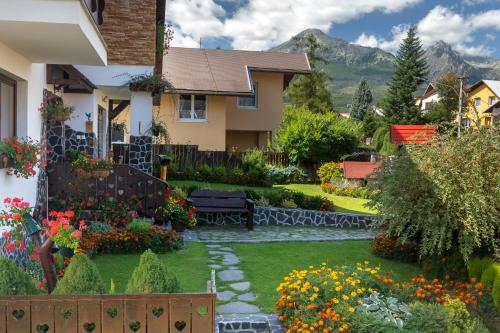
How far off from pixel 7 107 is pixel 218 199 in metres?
7.34

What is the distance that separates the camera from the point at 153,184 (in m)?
12.4

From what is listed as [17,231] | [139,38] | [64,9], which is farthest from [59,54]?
[139,38]

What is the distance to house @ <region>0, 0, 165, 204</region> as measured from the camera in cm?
593

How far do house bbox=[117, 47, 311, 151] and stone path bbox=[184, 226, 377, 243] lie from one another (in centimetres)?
1231

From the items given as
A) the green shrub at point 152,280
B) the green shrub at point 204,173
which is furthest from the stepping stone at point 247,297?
the green shrub at point 204,173

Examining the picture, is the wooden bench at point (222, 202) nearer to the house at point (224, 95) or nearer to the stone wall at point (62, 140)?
the stone wall at point (62, 140)

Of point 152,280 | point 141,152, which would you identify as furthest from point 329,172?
point 152,280

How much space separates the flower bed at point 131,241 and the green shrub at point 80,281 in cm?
544

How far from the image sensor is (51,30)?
613 centimetres

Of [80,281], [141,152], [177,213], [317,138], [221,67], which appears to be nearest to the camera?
→ [80,281]

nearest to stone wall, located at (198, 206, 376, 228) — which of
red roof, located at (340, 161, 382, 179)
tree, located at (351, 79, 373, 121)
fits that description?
red roof, located at (340, 161, 382, 179)

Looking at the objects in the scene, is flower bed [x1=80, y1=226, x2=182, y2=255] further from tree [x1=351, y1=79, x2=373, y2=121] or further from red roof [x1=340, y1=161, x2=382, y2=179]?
tree [x1=351, y1=79, x2=373, y2=121]

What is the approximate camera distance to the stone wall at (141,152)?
14797mm

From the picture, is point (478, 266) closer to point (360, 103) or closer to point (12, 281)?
point (12, 281)
